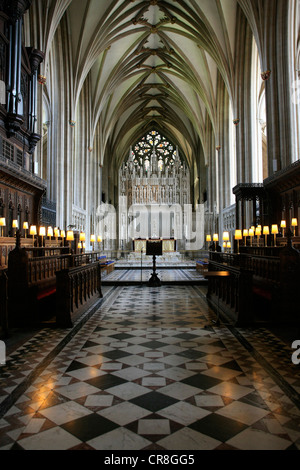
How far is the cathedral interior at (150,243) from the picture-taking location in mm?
2738

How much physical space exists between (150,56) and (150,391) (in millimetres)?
28076

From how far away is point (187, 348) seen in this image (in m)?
4.48

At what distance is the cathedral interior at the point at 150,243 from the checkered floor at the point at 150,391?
20 mm

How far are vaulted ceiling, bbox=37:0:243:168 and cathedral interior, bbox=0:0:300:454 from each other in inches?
4.5

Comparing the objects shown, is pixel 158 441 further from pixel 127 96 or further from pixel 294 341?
pixel 127 96

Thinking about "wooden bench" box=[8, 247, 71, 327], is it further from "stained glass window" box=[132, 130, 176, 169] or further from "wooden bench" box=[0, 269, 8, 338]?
"stained glass window" box=[132, 130, 176, 169]

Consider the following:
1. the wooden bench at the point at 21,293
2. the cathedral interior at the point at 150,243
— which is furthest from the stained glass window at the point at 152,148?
the wooden bench at the point at 21,293

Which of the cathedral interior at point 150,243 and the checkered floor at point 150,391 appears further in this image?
the cathedral interior at point 150,243

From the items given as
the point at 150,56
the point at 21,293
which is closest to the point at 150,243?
the point at 21,293

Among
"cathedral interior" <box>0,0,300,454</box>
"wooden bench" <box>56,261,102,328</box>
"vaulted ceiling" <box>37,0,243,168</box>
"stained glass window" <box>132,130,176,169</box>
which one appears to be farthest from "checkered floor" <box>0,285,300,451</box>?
"stained glass window" <box>132,130,176,169</box>

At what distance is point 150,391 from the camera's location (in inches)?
122

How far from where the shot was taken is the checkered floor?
2324mm

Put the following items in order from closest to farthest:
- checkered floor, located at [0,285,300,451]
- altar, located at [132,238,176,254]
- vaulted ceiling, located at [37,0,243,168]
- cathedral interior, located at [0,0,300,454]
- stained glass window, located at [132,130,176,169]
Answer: checkered floor, located at [0,285,300,451] < cathedral interior, located at [0,0,300,454] < vaulted ceiling, located at [37,0,243,168] < altar, located at [132,238,176,254] < stained glass window, located at [132,130,176,169]

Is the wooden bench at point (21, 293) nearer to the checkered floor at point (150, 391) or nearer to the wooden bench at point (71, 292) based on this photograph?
the wooden bench at point (71, 292)
